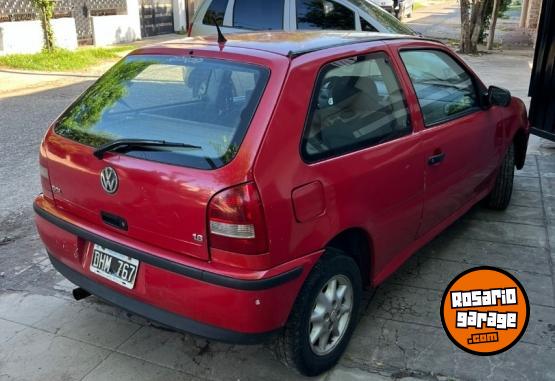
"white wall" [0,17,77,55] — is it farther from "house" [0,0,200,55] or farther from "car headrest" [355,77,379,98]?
"car headrest" [355,77,379,98]

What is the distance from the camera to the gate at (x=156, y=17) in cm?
1908

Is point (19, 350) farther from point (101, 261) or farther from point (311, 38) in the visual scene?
point (311, 38)

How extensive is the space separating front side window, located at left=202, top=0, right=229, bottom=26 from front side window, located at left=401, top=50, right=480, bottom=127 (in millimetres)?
4504

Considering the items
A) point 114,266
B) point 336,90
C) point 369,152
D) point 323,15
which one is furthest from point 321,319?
point 323,15

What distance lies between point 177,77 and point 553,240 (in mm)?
3118

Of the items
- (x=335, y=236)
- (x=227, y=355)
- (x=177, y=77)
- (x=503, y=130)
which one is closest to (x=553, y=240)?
(x=503, y=130)

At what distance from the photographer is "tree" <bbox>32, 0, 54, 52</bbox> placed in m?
13.3

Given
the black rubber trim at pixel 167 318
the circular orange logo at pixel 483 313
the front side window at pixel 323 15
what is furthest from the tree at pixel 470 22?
the black rubber trim at pixel 167 318

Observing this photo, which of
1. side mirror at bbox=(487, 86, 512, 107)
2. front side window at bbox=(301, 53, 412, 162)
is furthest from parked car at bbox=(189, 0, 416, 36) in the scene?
front side window at bbox=(301, 53, 412, 162)

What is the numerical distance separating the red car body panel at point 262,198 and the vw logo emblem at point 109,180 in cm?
4

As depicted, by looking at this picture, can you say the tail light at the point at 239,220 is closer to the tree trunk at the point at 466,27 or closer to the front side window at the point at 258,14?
the front side window at the point at 258,14

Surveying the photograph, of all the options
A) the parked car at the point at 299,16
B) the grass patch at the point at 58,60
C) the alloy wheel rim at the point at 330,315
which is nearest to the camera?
the alloy wheel rim at the point at 330,315

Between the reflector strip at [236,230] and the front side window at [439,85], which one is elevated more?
the front side window at [439,85]

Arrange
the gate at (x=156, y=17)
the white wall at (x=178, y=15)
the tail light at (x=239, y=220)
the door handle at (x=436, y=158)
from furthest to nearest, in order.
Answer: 1. the white wall at (x=178, y=15)
2. the gate at (x=156, y=17)
3. the door handle at (x=436, y=158)
4. the tail light at (x=239, y=220)
